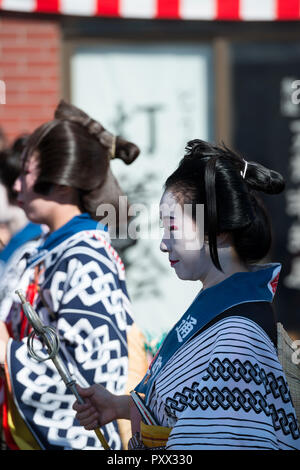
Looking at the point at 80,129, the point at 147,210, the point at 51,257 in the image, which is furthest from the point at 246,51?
the point at 51,257

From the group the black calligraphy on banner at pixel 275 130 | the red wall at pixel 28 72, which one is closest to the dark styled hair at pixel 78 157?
the red wall at pixel 28 72

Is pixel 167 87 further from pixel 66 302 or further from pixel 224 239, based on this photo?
pixel 224 239

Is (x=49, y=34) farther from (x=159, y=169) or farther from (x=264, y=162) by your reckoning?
(x=264, y=162)

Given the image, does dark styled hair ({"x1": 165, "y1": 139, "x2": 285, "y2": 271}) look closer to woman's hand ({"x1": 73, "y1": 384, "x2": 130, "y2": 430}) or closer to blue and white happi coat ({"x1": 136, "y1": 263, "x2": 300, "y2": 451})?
blue and white happi coat ({"x1": 136, "y1": 263, "x2": 300, "y2": 451})

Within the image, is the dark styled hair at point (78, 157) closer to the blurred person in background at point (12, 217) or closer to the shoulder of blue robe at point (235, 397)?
the blurred person in background at point (12, 217)

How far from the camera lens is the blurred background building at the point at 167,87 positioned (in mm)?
5754

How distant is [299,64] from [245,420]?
15.1ft

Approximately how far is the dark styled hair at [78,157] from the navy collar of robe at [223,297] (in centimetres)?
106

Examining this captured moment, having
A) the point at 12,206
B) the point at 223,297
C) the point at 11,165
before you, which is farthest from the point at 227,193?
the point at 12,206

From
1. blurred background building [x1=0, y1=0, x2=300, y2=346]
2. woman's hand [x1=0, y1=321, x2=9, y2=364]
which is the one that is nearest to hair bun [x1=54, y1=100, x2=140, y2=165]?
woman's hand [x1=0, y1=321, x2=9, y2=364]

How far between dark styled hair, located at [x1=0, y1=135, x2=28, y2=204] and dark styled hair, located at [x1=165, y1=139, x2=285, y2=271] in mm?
2379

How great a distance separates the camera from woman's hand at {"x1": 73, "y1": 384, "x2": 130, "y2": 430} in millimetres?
2307

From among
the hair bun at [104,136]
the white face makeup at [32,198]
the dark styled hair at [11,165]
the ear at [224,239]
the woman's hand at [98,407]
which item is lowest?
the woman's hand at [98,407]

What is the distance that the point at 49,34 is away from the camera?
5746 mm
